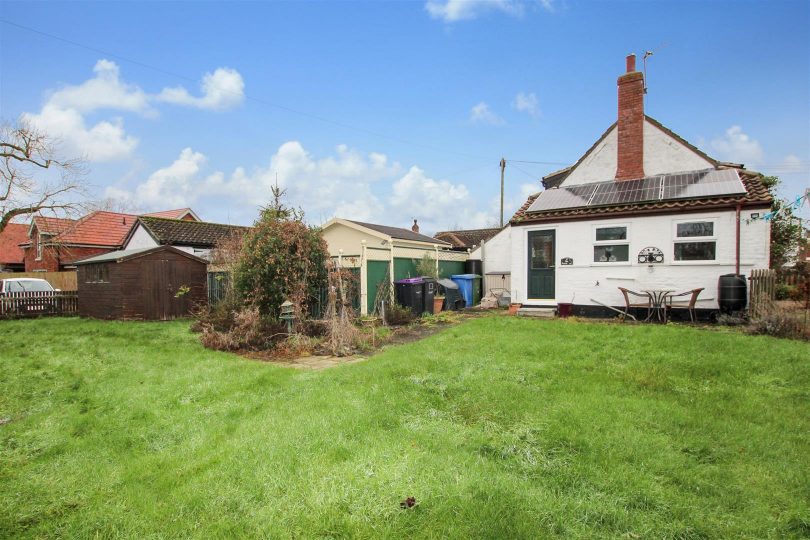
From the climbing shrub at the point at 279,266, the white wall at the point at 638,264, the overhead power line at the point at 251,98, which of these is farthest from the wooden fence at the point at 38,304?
the white wall at the point at 638,264

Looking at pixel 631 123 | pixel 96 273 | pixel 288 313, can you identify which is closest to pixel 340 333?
pixel 288 313

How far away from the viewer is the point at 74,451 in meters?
3.98

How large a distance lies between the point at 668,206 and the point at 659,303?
259 cm

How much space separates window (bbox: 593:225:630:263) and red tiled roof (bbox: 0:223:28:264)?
41396 millimetres

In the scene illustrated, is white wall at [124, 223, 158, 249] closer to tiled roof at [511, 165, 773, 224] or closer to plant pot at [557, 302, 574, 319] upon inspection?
tiled roof at [511, 165, 773, 224]

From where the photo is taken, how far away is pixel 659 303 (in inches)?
407

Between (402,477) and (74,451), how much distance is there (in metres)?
3.45

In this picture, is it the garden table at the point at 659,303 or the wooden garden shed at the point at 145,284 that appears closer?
the garden table at the point at 659,303

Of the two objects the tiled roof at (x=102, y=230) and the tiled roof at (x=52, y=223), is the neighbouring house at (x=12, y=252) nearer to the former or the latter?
the tiled roof at (x=102, y=230)

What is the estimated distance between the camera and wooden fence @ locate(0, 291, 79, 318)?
54.6 ft

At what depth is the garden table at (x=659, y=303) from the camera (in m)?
10.3

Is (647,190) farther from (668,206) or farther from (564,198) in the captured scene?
(564,198)

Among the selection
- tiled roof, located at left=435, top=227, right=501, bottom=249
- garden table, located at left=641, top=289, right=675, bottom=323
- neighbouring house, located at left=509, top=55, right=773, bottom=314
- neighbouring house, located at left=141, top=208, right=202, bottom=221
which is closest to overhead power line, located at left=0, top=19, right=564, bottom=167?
tiled roof, located at left=435, top=227, right=501, bottom=249

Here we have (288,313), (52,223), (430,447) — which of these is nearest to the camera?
(430,447)
